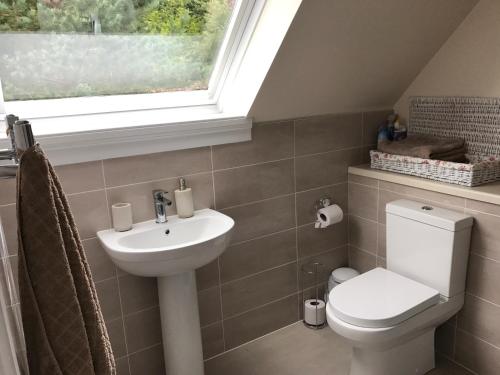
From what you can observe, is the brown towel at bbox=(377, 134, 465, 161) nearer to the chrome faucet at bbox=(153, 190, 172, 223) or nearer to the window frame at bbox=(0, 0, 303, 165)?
the window frame at bbox=(0, 0, 303, 165)

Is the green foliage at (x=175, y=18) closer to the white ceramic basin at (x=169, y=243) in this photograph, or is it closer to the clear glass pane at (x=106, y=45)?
the clear glass pane at (x=106, y=45)

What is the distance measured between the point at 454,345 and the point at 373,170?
0.98 metres

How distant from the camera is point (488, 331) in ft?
6.22

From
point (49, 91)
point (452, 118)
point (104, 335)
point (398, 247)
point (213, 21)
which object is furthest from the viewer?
point (452, 118)

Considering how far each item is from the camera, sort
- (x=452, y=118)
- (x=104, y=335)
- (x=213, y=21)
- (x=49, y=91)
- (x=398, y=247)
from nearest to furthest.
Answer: (x=104, y=335), (x=49, y=91), (x=213, y=21), (x=398, y=247), (x=452, y=118)

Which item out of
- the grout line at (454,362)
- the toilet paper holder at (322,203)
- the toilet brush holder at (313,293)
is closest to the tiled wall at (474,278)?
the grout line at (454,362)

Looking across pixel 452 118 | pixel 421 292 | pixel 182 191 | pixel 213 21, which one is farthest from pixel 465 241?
pixel 213 21

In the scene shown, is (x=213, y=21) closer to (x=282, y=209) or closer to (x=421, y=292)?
(x=282, y=209)

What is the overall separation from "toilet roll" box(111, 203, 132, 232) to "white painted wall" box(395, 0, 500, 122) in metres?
1.74

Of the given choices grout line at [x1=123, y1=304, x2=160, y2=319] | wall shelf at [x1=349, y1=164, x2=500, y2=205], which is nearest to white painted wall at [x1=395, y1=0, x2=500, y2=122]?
wall shelf at [x1=349, y1=164, x2=500, y2=205]

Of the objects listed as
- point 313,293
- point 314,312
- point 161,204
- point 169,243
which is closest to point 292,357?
point 314,312

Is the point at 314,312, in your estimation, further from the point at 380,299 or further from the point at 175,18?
the point at 175,18

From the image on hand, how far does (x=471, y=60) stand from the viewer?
2.10m

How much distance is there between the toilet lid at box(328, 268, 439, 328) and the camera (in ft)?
5.52
